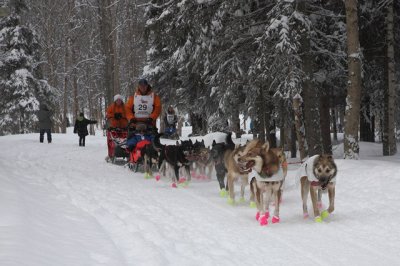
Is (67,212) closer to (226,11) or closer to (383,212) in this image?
(383,212)

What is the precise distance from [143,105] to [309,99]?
4.86 m

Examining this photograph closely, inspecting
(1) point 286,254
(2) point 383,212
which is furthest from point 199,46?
(1) point 286,254

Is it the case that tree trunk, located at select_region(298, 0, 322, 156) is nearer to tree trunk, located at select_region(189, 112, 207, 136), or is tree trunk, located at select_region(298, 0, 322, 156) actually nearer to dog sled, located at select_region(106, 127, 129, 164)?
dog sled, located at select_region(106, 127, 129, 164)

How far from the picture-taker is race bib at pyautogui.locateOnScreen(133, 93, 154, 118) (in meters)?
13.0

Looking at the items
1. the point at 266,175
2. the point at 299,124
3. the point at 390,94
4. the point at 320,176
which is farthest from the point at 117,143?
the point at 390,94

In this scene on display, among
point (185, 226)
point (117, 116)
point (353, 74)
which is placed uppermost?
point (353, 74)

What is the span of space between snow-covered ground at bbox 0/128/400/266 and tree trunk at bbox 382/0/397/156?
6.01m

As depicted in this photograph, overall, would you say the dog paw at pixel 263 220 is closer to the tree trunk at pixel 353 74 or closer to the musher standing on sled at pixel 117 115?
the tree trunk at pixel 353 74

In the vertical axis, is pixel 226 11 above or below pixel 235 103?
above

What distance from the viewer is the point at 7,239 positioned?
4.33 metres

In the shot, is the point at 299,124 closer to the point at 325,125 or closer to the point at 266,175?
the point at 325,125

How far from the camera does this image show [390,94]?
15.0 meters

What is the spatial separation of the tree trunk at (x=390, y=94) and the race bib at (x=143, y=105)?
8237mm

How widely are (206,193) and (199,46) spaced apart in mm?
7688
